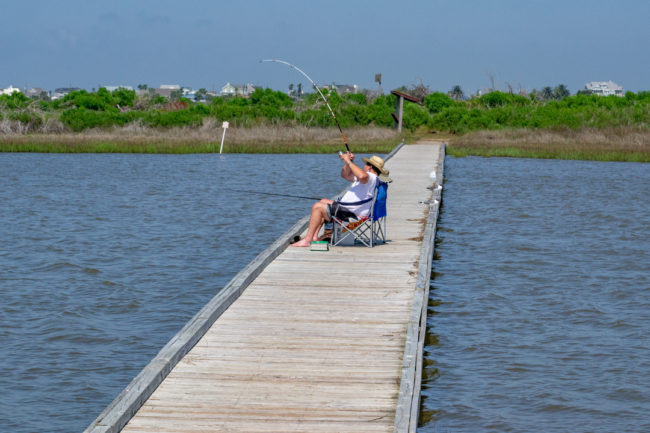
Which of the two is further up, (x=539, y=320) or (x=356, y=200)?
(x=356, y=200)

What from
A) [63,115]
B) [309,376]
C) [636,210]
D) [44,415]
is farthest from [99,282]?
[63,115]

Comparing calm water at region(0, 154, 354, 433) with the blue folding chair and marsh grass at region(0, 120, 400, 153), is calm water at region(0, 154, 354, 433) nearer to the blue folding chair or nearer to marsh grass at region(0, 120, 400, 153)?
the blue folding chair

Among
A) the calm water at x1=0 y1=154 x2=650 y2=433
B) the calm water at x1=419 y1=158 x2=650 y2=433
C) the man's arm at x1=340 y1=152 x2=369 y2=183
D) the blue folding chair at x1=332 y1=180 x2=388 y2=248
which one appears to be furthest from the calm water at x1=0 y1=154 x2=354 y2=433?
the calm water at x1=419 y1=158 x2=650 y2=433

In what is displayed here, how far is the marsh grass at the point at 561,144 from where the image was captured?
32.2m

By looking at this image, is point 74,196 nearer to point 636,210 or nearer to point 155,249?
point 155,249

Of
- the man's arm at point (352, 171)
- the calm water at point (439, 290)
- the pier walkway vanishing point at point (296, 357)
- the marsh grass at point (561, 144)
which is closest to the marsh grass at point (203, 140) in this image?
the marsh grass at point (561, 144)

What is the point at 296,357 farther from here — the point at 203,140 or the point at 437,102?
the point at 437,102

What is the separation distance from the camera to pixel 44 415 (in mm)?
7047

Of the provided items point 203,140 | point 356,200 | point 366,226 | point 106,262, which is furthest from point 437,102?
point 356,200

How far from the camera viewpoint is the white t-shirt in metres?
11.0

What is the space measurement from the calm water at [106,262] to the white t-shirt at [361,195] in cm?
216

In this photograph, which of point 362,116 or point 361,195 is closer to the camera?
point 361,195

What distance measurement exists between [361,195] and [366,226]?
1066 millimetres

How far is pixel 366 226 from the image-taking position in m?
12.0
